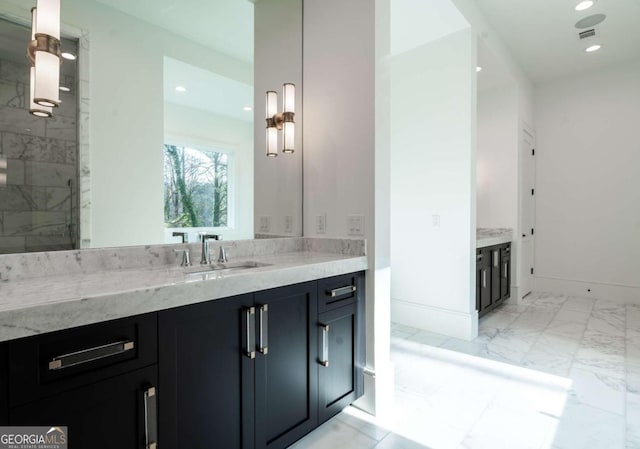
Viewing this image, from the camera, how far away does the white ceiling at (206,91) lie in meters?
1.78

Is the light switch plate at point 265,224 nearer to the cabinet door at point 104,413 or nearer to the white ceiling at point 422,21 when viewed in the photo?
the cabinet door at point 104,413

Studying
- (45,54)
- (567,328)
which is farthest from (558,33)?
(45,54)

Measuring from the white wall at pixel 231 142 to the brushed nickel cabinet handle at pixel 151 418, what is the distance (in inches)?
34.0

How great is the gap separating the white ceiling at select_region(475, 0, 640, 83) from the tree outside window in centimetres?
284

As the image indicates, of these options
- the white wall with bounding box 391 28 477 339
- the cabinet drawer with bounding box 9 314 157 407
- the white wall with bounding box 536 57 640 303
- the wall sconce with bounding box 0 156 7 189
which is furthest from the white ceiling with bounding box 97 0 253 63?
the white wall with bounding box 536 57 640 303

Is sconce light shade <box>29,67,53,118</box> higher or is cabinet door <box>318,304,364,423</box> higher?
sconce light shade <box>29,67,53,118</box>

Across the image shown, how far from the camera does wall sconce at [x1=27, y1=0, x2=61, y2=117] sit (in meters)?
1.19

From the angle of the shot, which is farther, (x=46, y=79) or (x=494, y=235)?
(x=494, y=235)

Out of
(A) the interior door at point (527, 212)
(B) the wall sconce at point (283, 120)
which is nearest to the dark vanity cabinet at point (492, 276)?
(A) the interior door at point (527, 212)

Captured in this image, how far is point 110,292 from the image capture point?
3.20ft

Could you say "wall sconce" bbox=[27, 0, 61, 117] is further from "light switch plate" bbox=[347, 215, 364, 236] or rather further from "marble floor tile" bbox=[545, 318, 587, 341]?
"marble floor tile" bbox=[545, 318, 587, 341]

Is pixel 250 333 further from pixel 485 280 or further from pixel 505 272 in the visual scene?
pixel 505 272

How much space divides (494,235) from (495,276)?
0.55 m

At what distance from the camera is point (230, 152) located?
2102mm
